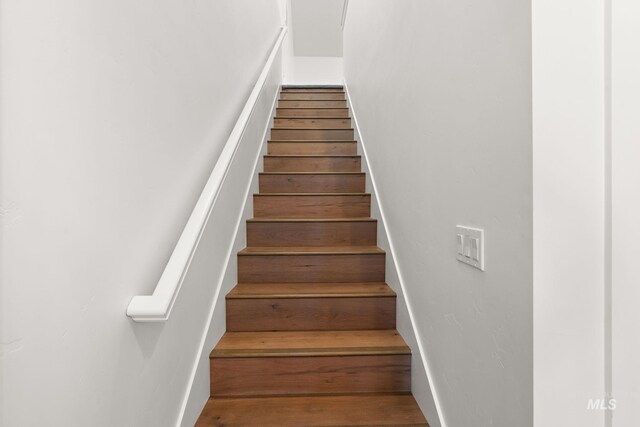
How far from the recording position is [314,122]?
10.4 ft

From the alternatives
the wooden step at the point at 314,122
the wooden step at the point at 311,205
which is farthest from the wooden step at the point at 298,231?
the wooden step at the point at 314,122

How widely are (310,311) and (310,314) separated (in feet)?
0.05

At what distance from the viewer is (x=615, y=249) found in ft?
2.05

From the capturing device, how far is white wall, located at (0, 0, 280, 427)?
0.51m

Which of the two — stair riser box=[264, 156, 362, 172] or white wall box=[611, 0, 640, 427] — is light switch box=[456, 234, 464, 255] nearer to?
white wall box=[611, 0, 640, 427]

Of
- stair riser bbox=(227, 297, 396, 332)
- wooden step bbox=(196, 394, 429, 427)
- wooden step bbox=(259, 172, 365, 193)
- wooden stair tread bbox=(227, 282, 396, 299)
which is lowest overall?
wooden step bbox=(196, 394, 429, 427)

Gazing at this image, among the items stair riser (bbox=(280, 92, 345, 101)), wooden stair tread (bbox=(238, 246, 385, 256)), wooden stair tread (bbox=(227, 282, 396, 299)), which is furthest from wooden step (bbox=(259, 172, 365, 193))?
stair riser (bbox=(280, 92, 345, 101))

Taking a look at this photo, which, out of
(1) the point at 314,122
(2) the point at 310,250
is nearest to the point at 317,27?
(1) the point at 314,122

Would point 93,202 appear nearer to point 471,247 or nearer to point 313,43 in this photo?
point 471,247

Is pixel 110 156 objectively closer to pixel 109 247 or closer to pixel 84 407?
pixel 109 247

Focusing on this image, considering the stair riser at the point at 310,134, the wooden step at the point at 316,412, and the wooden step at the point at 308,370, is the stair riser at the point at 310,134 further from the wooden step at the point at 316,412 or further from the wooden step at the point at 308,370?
the wooden step at the point at 316,412

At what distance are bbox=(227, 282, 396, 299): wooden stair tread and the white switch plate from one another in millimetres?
712

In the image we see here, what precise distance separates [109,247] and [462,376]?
0.95 metres

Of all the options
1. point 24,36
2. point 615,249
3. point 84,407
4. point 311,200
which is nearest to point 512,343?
point 615,249
